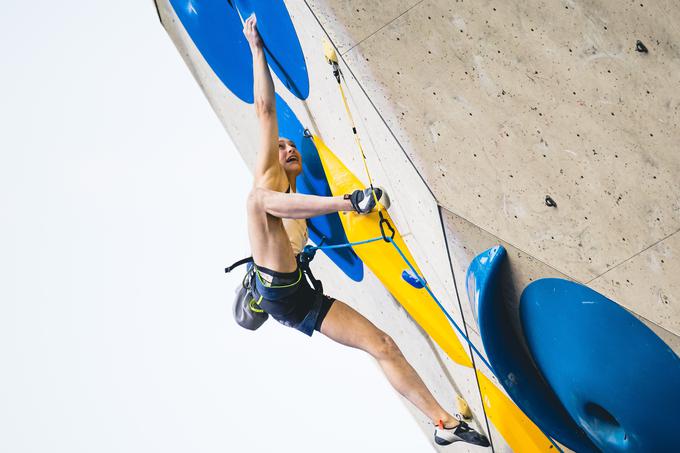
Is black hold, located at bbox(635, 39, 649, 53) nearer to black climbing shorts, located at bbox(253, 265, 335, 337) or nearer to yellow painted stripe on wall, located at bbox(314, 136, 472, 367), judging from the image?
yellow painted stripe on wall, located at bbox(314, 136, 472, 367)

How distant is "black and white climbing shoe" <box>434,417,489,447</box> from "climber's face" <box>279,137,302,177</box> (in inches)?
44.8

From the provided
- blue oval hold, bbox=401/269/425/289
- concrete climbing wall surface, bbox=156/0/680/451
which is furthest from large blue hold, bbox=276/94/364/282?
concrete climbing wall surface, bbox=156/0/680/451

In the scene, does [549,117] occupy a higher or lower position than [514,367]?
higher

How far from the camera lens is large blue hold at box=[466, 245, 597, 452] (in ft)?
7.61

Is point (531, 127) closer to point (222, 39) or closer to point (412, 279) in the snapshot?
point (412, 279)

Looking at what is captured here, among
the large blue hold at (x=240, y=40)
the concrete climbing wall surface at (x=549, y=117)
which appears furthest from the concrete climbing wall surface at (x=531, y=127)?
the large blue hold at (x=240, y=40)

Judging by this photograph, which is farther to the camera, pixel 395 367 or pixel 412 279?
pixel 412 279

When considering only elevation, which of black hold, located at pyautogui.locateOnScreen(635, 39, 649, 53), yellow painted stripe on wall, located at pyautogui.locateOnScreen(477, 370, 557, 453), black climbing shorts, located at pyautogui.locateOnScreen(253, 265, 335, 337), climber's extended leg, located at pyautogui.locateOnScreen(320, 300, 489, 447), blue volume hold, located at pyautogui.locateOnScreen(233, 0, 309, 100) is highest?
blue volume hold, located at pyautogui.locateOnScreen(233, 0, 309, 100)

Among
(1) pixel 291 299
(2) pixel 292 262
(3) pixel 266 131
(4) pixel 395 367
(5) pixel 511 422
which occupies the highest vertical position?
(3) pixel 266 131

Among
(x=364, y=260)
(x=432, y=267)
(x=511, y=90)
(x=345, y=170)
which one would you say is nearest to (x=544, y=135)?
(x=511, y=90)

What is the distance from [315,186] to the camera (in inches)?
134

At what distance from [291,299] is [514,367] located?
868mm

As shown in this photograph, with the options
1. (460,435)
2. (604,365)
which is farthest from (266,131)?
(604,365)

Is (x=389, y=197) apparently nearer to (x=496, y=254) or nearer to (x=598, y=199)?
(x=496, y=254)
